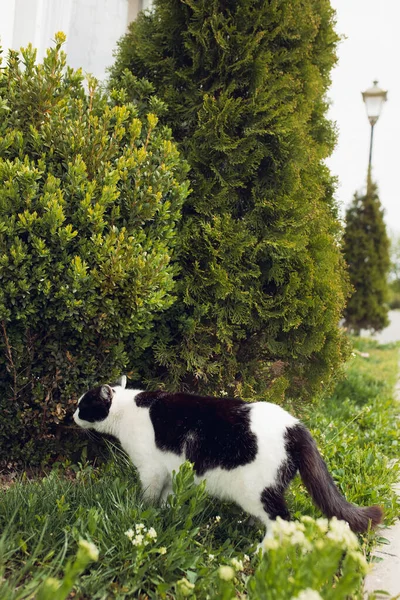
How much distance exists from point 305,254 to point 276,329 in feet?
2.06

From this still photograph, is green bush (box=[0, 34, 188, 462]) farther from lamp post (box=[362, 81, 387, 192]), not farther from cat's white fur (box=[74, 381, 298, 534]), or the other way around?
lamp post (box=[362, 81, 387, 192])

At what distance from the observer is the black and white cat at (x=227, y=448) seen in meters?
2.47

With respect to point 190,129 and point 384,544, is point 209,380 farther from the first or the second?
point 190,129

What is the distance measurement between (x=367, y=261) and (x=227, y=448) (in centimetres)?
1125

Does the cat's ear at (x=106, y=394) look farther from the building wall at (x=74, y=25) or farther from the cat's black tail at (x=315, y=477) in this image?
the building wall at (x=74, y=25)

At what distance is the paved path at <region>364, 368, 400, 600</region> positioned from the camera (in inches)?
98.4

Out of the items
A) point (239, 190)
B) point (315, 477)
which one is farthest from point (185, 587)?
point (239, 190)

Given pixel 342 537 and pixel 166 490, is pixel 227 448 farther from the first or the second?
pixel 342 537

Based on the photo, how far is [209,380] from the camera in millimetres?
3908

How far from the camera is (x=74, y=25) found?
5914mm

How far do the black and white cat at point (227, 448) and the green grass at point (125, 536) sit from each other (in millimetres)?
172

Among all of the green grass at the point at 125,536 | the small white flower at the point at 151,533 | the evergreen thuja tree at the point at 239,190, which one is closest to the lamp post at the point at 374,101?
the evergreen thuja tree at the point at 239,190

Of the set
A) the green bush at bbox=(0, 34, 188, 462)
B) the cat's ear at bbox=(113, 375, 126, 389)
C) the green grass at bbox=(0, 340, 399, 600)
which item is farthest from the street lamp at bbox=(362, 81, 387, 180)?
the cat's ear at bbox=(113, 375, 126, 389)

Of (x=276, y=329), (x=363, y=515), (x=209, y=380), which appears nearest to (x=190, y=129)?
(x=276, y=329)
